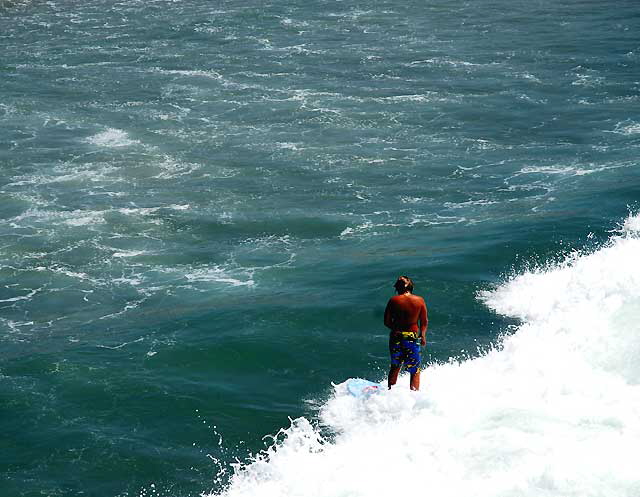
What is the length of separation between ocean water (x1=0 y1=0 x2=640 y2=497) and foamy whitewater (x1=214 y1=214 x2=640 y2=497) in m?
0.06

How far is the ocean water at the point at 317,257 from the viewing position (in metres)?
17.8

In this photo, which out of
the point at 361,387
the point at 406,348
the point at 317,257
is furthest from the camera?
the point at 317,257

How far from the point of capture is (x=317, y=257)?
103 feet

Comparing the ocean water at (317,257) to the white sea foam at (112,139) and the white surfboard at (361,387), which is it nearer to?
the white sea foam at (112,139)

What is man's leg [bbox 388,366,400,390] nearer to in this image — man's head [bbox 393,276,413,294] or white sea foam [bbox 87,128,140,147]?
man's head [bbox 393,276,413,294]

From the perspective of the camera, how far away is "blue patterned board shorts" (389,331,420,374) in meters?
18.4

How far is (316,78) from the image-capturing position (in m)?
53.8

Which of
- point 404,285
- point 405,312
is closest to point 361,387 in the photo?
point 405,312

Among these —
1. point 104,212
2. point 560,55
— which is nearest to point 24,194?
point 104,212

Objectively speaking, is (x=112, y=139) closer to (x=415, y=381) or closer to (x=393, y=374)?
(x=393, y=374)

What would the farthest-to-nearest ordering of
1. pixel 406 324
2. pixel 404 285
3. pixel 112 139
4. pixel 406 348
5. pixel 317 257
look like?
pixel 112 139, pixel 317 257, pixel 406 348, pixel 406 324, pixel 404 285

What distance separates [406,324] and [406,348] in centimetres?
49

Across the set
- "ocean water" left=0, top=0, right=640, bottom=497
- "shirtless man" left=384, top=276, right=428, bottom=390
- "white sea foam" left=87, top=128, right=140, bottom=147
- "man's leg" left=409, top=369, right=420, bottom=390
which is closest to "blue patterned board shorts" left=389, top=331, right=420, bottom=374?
"shirtless man" left=384, top=276, right=428, bottom=390

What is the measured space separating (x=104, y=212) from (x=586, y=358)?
20525 mm
